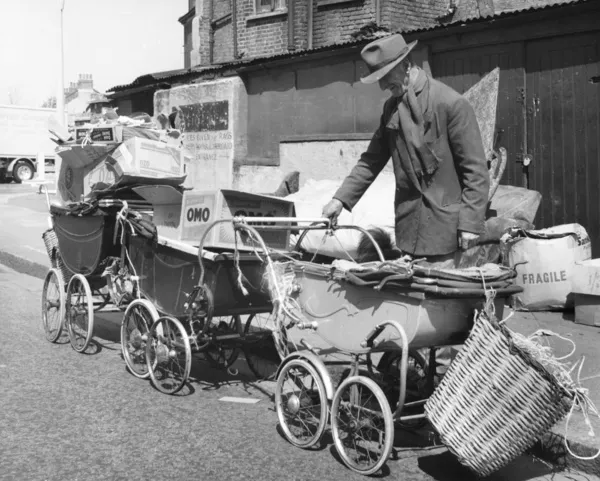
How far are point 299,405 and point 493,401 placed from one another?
126 centimetres

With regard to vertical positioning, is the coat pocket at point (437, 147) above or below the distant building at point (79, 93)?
below

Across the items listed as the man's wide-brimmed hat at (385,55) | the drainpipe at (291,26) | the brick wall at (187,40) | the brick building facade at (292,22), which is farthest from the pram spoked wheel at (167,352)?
the brick wall at (187,40)

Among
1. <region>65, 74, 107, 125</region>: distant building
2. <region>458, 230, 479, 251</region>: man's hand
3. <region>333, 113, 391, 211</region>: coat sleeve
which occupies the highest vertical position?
<region>65, 74, 107, 125</region>: distant building

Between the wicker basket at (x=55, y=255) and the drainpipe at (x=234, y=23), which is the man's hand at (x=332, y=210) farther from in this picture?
the drainpipe at (x=234, y=23)

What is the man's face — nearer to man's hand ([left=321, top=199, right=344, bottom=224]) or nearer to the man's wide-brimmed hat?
the man's wide-brimmed hat

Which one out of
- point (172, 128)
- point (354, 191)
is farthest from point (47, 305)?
point (354, 191)

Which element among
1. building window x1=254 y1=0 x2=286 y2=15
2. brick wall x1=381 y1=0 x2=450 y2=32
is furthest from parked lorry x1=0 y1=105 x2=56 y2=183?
brick wall x1=381 y1=0 x2=450 y2=32

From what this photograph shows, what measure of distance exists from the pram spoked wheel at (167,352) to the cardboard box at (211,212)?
0.64 metres

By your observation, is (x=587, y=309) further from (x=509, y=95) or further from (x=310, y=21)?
(x=310, y=21)

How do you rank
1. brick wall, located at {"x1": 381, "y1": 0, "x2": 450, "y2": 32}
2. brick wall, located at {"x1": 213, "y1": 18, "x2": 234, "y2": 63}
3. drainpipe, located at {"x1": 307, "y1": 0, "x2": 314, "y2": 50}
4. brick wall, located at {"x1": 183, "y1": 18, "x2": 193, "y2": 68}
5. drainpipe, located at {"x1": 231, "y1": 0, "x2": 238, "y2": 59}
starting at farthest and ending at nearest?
1. brick wall, located at {"x1": 183, "y1": 18, "x2": 193, "y2": 68}
2. brick wall, located at {"x1": 213, "y1": 18, "x2": 234, "y2": 63}
3. drainpipe, located at {"x1": 231, "y1": 0, "x2": 238, "y2": 59}
4. drainpipe, located at {"x1": 307, "y1": 0, "x2": 314, "y2": 50}
5. brick wall, located at {"x1": 381, "y1": 0, "x2": 450, "y2": 32}

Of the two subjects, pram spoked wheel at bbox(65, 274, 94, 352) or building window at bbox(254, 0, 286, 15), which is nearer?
pram spoked wheel at bbox(65, 274, 94, 352)

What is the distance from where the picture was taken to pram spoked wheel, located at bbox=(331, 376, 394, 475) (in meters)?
3.97

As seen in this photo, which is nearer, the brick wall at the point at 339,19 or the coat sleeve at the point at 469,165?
the coat sleeve at the point at 469,165

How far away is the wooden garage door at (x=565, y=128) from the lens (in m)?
8.32
